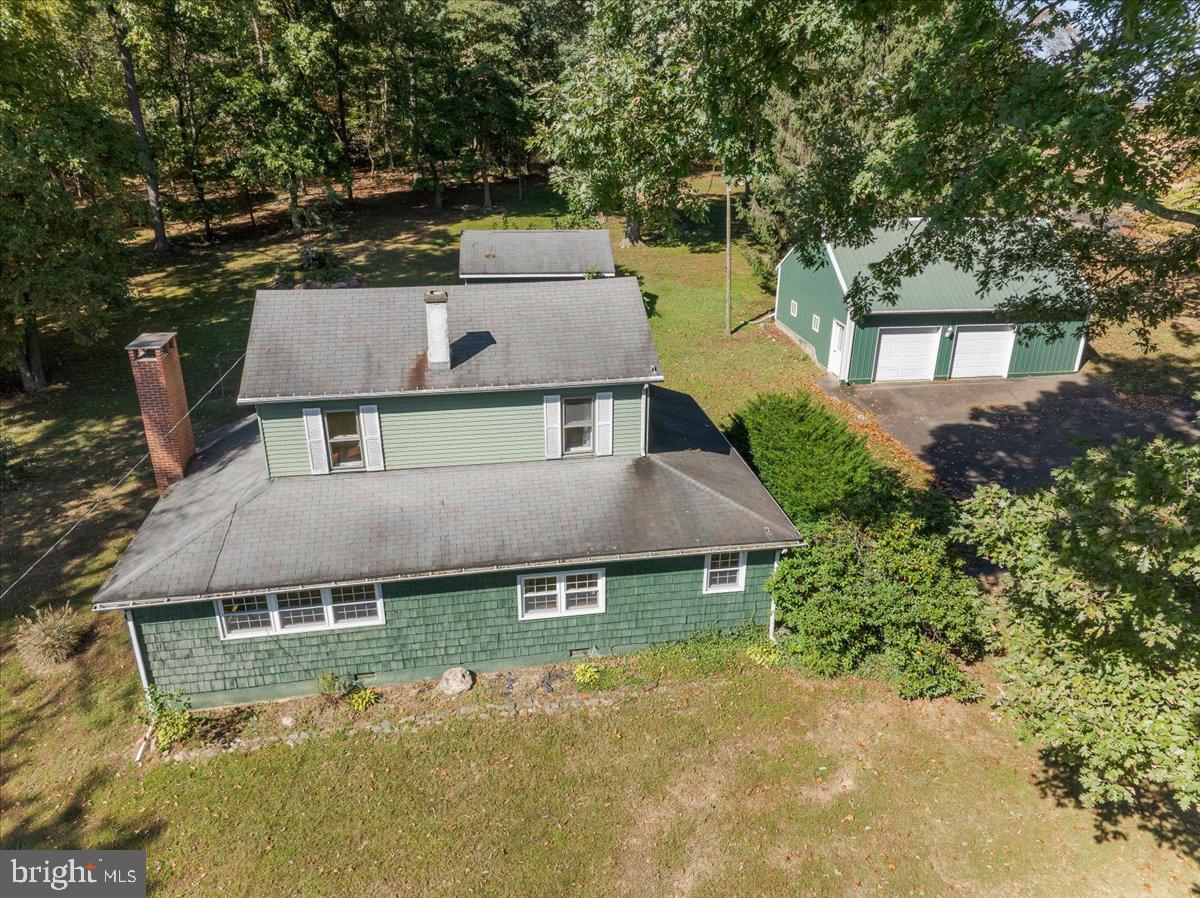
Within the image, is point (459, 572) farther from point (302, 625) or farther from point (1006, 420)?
point (1006, 420)

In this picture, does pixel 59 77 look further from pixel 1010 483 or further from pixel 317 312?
pixel 1010 483

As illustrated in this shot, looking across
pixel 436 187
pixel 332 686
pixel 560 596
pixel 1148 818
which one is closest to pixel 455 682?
pixel 332 686

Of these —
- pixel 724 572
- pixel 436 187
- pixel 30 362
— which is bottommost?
pixel 724 572

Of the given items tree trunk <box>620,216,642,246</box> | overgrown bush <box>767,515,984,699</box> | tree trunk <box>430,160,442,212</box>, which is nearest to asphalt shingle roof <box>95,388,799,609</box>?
overgrown bush <box>767,515,984,699</box>

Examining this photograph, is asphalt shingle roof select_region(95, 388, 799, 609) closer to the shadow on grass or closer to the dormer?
the dormer

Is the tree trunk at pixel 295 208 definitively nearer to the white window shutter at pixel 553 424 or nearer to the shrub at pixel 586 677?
the white window shutter at pixel 553 424
